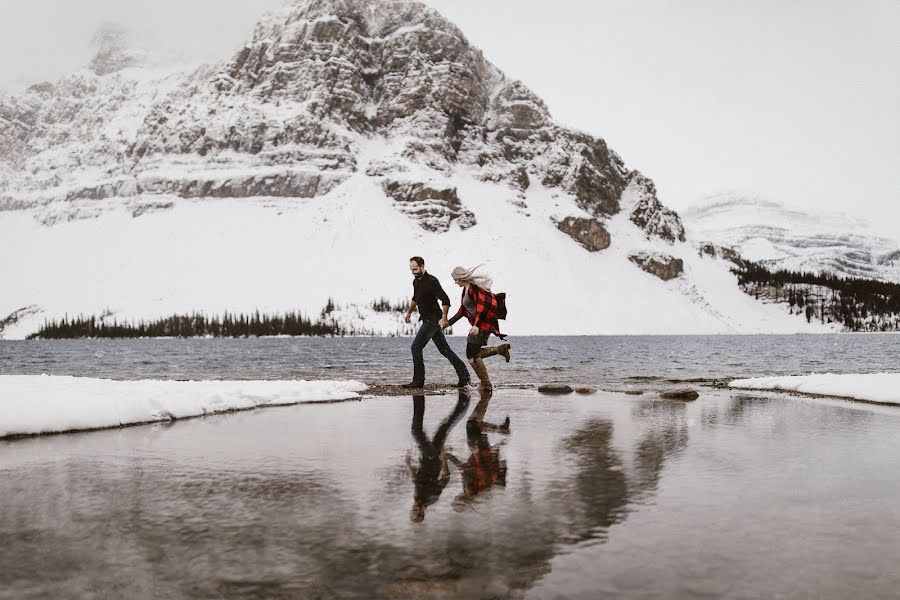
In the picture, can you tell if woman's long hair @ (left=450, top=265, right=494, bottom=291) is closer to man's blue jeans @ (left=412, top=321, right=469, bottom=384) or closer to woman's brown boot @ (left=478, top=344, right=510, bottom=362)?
woman's brown boot @ (left=478, top=344, right=510, bottom=362)

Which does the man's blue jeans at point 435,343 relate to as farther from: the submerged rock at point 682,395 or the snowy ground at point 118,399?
the submerged rock at point 682,395

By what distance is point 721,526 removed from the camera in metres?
5.68

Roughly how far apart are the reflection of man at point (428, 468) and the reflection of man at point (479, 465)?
0.21 meters

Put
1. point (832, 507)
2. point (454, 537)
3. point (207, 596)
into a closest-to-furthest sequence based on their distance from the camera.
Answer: point (207, 596), point (454, 537), point (832, 507)

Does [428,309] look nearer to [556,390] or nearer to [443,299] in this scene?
[443,299]

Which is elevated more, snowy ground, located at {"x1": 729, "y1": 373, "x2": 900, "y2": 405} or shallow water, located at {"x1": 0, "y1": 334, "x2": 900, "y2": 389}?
snowy ground, located at {"x1": 729, "y1": 373, "x2": 900, "y2": 405}

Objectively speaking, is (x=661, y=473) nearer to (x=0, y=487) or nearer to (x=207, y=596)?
(x=207, y=596)

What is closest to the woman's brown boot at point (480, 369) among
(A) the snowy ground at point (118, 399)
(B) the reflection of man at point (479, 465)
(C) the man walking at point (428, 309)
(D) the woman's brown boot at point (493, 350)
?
(D) the woman's brown boot at point (493, 350)

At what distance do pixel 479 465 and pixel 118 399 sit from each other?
8.09 metres

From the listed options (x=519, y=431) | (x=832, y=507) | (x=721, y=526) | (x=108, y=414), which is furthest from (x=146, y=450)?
(x=832, y=507)

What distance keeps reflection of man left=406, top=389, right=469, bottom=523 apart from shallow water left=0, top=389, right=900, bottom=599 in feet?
0.40

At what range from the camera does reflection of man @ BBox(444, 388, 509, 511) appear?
22.6 feet

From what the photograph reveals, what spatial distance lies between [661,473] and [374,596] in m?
4.77

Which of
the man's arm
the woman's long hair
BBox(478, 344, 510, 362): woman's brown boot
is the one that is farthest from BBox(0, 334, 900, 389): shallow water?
the woman's long hair
